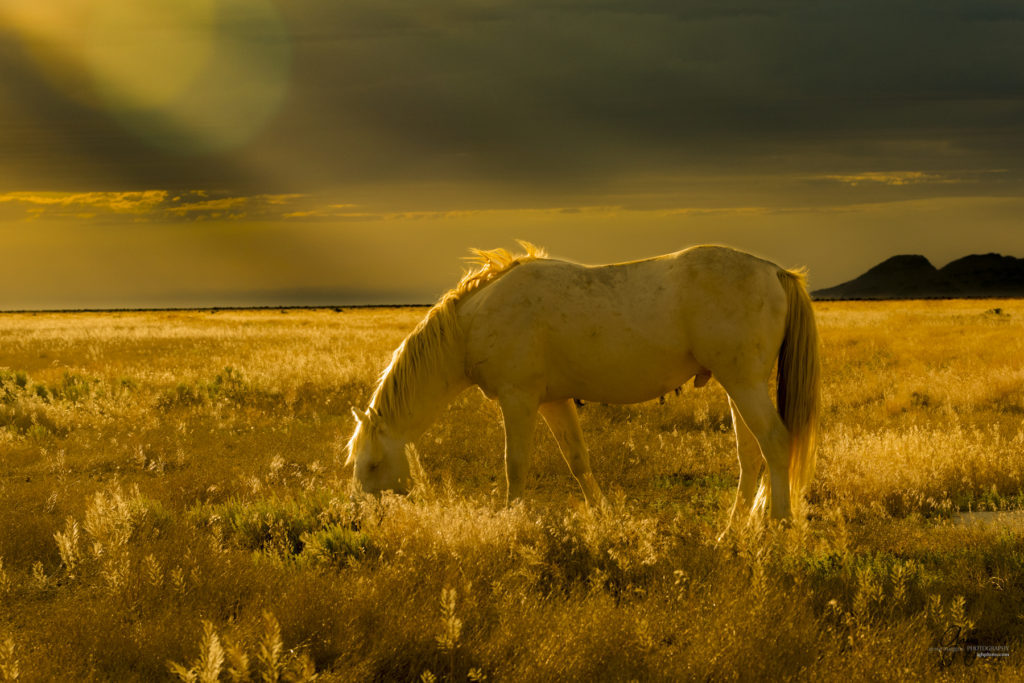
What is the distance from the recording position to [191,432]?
11961 mm

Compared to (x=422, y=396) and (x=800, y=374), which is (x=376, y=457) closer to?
(x=422, y=396)

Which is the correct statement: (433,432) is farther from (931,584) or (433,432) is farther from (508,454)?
(931,584)

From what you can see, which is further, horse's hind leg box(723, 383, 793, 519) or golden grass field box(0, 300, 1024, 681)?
horse's hind leg box(723, 383, 793, 519)

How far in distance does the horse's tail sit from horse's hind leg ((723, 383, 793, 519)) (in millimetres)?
322

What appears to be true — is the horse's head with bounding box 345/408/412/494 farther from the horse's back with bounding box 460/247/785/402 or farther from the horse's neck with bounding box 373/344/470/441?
the horse's back with bounding box 460/247/785/402

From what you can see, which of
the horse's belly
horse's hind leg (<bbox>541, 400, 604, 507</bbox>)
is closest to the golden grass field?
horse's hind leg (<bbox>541, 400, 604, 507</bbox>)

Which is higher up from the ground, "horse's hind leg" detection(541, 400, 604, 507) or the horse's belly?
the horse's belly

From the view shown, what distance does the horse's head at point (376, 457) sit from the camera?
690cm

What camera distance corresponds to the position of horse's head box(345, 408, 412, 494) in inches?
272

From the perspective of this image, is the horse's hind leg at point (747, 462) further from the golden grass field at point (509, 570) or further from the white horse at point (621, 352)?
the golden grass field at point (509, 570)

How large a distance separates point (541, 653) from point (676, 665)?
643mm

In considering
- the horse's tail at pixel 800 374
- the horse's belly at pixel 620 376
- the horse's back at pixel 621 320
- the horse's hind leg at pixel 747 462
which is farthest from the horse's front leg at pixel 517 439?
the horse's tail at pixel 800 374

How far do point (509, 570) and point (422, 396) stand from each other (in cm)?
243

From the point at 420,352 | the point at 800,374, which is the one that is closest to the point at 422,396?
the point at 420,352
